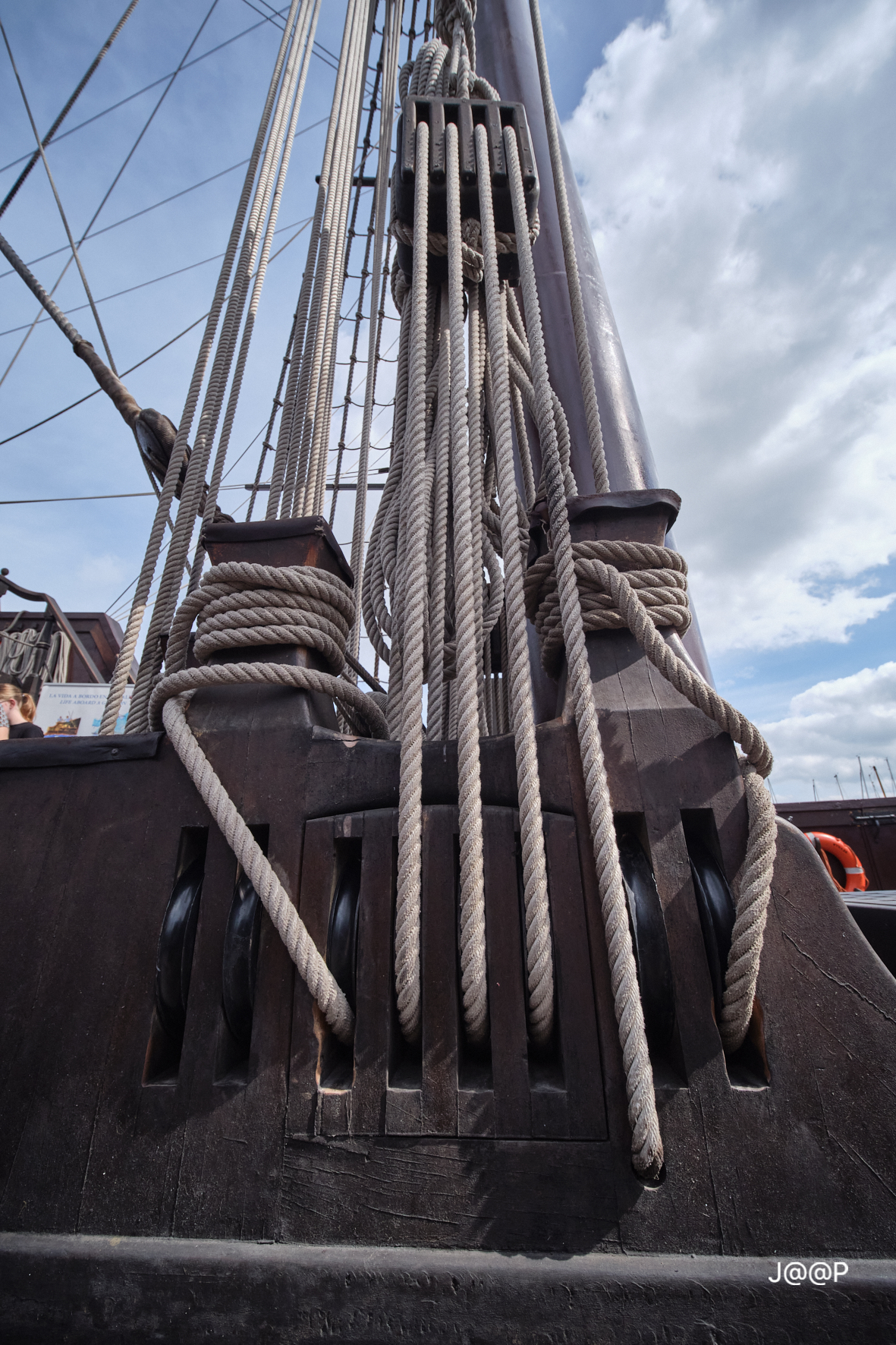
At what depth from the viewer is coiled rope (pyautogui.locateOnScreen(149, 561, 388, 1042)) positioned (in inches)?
36.8

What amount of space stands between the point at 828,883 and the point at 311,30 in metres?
3.57

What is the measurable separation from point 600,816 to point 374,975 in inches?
14.5

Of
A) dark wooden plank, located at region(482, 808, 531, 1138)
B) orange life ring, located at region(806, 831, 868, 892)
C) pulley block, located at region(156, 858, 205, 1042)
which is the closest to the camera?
dark wooden plank, located at region(482, 808, 531, 1138)

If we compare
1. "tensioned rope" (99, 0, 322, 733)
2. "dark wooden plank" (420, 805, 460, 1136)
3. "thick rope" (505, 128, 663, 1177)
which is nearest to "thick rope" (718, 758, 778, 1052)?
"thick rope" (505, 128, 663, 1177)

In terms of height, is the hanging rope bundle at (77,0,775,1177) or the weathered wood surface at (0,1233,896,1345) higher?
the hanging rope bundle at (77,0,775,1177)

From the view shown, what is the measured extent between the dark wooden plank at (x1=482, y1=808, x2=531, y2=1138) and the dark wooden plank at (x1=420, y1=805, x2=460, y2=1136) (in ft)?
0.16

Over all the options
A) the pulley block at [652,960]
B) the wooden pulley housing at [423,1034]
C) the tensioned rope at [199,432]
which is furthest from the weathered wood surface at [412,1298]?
the tensioned rope at [199,432]

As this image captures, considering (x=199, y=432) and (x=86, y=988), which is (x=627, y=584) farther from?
(x=199, y=432)

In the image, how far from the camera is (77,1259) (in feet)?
2.43

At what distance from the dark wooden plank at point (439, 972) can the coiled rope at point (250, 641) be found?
0.61 feet

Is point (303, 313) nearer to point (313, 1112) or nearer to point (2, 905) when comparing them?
point (2, 905)

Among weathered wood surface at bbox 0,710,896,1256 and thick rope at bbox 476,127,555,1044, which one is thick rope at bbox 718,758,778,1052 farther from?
thick rope at bbox 476,127,555,1044

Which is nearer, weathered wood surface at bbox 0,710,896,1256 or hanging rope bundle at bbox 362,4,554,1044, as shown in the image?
weathered wood surface at bbox 0,710,896,1256

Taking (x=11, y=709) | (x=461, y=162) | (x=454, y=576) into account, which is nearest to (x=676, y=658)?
(x=454, y=576)
